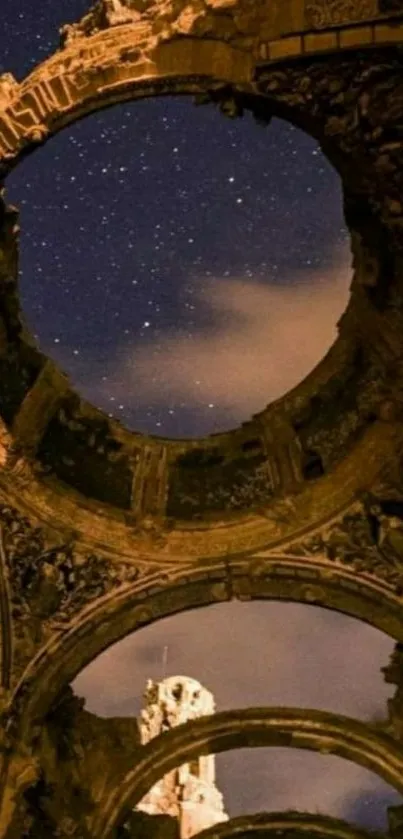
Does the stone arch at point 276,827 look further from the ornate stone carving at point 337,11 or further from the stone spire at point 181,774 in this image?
the ornate stone carving at point 337,11

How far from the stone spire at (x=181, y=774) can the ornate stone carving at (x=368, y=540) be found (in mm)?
10180

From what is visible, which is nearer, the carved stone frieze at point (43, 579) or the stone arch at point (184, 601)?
the stone arch at point (184, 601)

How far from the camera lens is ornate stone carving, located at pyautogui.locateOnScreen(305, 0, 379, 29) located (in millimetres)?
7980

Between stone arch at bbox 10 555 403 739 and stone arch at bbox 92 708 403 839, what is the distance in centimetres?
129

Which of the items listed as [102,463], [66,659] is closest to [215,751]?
[66,659]

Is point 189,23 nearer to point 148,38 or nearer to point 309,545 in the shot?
point 148,38

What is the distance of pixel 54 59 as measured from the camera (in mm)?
9789

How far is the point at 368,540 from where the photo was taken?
11.8 m

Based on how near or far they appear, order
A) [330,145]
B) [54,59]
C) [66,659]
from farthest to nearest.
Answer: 1. [66,659]
2. [54,59]
3. [330,145]

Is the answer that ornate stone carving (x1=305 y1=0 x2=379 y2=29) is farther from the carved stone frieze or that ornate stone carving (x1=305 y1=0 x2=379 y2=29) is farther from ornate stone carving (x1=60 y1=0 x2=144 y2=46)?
the carved stone frieze

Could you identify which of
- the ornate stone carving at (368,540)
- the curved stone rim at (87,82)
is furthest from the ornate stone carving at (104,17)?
the ornate stone carving at (368,540)

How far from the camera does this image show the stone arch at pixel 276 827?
14120mm

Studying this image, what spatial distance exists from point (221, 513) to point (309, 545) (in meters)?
0.92

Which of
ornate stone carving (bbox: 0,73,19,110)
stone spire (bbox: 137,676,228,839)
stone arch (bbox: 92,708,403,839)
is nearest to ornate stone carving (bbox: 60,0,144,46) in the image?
ornate stone carving (bbox: 0,73,19,110)
